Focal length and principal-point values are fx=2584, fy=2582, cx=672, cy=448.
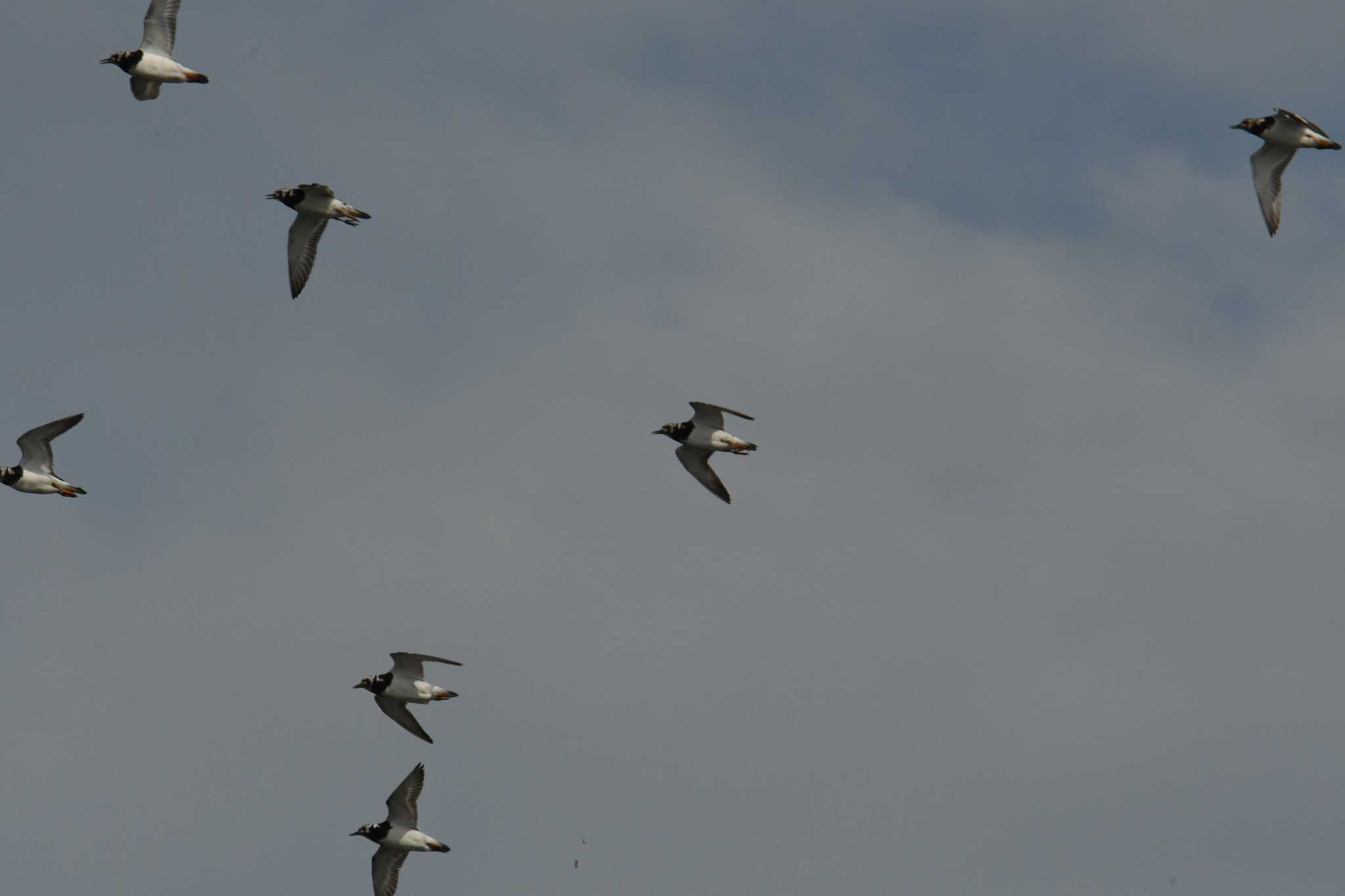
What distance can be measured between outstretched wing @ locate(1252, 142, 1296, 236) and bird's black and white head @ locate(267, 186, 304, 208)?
2649 centimetres

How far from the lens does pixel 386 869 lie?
73750 mm

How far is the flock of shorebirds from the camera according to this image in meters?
71.0

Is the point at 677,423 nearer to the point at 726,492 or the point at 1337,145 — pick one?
the point at 726,492

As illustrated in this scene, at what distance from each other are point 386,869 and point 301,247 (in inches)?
707

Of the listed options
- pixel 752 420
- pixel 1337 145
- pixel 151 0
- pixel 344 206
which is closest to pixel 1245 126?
pixel 1337 145

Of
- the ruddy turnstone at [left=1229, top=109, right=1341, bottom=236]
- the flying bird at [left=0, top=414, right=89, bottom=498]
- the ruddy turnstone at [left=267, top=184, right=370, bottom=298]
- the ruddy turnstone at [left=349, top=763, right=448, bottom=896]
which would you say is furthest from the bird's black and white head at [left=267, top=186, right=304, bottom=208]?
the ruddy turnstone at [left=1229, top=109, right=1341, bottom=236]

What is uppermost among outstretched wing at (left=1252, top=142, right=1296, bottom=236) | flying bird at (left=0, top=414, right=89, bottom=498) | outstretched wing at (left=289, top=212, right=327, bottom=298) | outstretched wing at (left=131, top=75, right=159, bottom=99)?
outstretched wing at (left=1252, top=142, right=1296, bottom=236)

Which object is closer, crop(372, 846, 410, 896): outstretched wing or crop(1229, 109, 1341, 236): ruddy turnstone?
crop(1229, 109, 1341, 236): ruddy turnstone

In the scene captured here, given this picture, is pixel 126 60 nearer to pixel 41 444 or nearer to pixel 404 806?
pixel 41 444

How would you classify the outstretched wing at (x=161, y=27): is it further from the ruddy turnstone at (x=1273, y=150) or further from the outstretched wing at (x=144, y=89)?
the ruddy turnstone at (x=1273, y=150)

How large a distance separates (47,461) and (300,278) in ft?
29.2

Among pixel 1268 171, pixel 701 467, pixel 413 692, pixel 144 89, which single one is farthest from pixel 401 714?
pixel 1268 171

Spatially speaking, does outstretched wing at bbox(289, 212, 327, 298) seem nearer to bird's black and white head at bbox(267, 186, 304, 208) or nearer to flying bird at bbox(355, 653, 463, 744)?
bird's black and white head at bbox(267, 186, 304, 208)

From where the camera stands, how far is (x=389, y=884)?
73.8m
